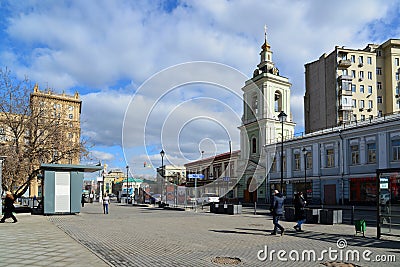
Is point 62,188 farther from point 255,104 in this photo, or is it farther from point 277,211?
point 255,104

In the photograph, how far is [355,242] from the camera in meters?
12.8

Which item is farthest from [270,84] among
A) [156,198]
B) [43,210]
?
[43,210]

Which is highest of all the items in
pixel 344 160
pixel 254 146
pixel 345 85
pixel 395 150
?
pixel 345 85

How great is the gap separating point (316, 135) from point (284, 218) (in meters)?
23.2

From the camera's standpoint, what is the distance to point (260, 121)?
53.6m

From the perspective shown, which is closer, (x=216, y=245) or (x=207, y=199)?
(x=216, y=245)

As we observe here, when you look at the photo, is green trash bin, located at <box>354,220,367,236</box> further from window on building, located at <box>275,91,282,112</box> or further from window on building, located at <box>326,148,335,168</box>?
window on building, located at <box>275,91,282,112</box>

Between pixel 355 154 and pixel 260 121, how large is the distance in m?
17.9

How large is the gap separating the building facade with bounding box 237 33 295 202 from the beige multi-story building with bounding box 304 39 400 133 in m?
12.1

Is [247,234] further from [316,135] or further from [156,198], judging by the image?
[156,198]

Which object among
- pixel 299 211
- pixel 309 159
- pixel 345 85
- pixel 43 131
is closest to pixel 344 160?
pixel 309 159

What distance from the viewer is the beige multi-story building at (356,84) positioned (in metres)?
62.7

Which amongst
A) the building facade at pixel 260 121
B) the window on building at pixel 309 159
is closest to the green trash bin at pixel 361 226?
the window on building at pixel 309 159

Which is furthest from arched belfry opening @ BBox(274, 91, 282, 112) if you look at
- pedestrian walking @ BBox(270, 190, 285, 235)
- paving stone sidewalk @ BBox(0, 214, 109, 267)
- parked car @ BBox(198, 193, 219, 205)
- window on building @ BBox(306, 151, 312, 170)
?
paving stone sidewalk @ BBox(0, 214, 109, 267)
